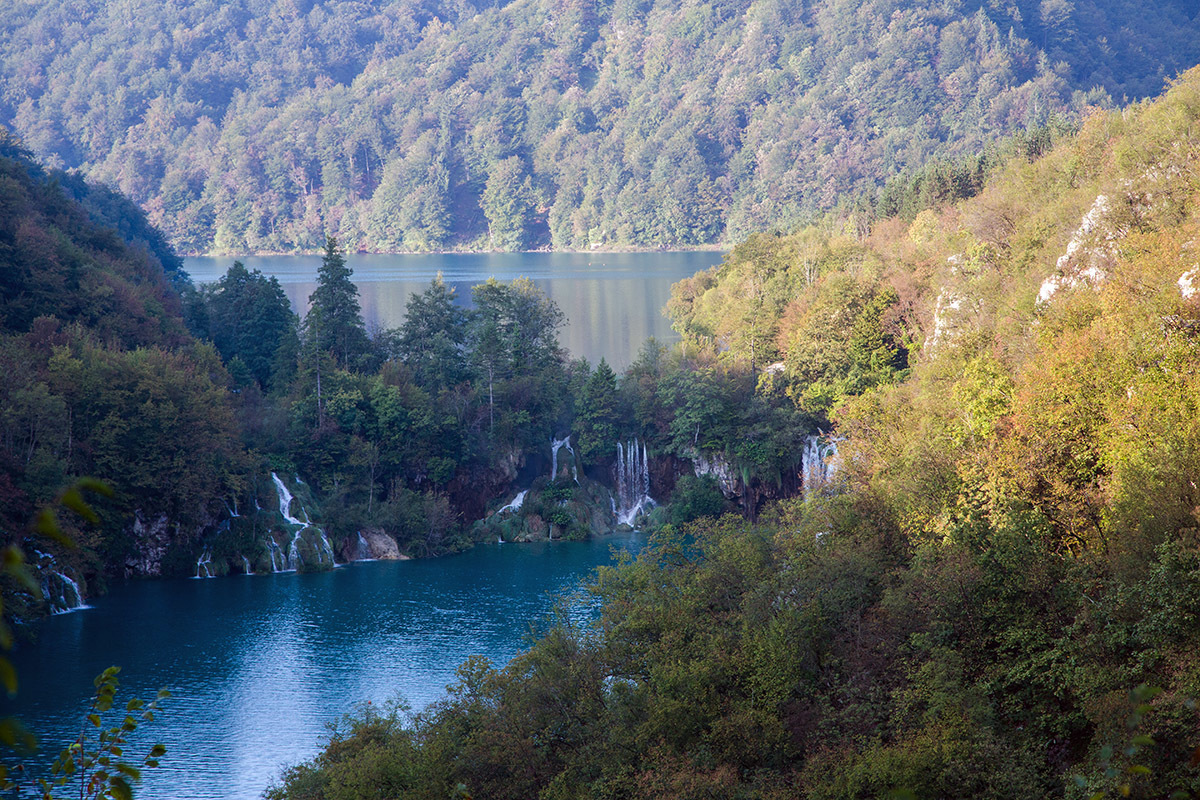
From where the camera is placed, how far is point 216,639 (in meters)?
36.3

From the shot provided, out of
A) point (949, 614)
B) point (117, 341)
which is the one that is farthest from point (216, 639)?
point (949, 614)

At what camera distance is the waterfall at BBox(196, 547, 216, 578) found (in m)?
44.5

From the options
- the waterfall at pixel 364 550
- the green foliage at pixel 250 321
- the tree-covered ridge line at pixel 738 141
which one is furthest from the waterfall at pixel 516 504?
the tree-covered ridge line at pixel 738 141

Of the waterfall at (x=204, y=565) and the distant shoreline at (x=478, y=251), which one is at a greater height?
the distant shoreline at (x=478, y=251)

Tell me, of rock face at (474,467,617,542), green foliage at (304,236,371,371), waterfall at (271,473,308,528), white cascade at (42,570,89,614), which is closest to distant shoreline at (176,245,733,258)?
green foliage at (304,236,371,371)

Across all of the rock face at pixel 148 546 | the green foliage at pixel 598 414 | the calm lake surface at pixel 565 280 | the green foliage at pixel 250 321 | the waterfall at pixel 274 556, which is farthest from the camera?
the calm lake surface at pixel 565 280

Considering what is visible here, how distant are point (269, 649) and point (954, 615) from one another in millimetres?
24073

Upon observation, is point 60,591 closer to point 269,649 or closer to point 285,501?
point 269,649

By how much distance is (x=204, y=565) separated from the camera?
147 ft

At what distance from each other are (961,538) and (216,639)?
1043 inches

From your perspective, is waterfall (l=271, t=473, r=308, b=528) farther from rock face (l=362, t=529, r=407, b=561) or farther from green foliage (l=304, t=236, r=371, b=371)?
green foliage (l=304, t=236, r=371, b=371)

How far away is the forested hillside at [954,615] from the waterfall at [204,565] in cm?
2228

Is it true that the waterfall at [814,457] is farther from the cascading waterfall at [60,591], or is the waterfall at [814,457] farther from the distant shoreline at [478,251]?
the distant shoreline at [478,251]

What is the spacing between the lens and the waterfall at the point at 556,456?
53.8m
